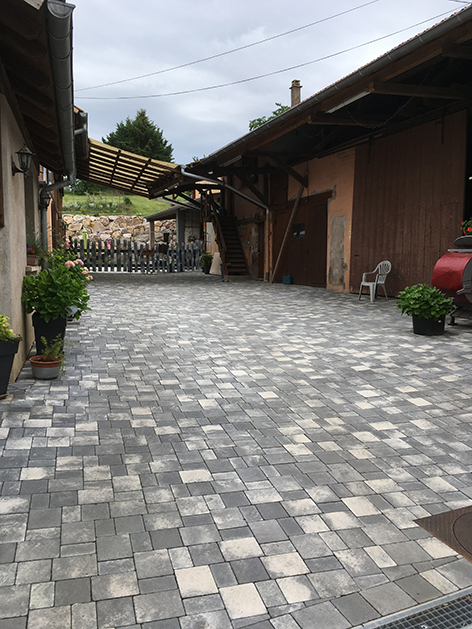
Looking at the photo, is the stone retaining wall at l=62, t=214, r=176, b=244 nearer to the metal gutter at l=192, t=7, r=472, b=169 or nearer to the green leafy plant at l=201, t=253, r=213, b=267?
the green leafy plant at l=201, t=253, r=213, b=267

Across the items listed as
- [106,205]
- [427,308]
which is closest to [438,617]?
[427,308]

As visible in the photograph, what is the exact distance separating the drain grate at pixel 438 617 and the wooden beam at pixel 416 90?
7.66 m

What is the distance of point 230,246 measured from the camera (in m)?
18.6

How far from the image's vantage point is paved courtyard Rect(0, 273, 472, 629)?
1857mm

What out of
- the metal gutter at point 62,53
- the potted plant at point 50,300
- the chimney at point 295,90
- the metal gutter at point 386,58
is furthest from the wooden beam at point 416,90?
the chimney at point 295,90

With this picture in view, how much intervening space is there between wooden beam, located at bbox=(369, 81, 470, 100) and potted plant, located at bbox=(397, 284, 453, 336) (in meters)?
3.41

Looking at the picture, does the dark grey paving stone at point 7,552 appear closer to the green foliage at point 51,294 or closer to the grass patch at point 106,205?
the green foliage at point 51,294

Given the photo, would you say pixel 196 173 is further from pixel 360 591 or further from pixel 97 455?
pixel 360 591

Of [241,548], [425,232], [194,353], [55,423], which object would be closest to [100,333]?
[194,353]

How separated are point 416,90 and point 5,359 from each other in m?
7.53

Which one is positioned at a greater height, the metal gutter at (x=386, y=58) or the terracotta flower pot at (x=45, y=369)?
the metal gutter at (x=386, y=58)

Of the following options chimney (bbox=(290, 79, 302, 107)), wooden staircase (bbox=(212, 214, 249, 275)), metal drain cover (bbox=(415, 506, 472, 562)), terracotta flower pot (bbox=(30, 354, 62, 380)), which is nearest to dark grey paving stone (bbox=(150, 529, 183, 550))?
metal drain cover (bbox=(415, 506, 472, 562))

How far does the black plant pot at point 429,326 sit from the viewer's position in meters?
6.72

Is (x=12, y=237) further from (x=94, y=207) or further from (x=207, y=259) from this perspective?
(x=94, y=207)
